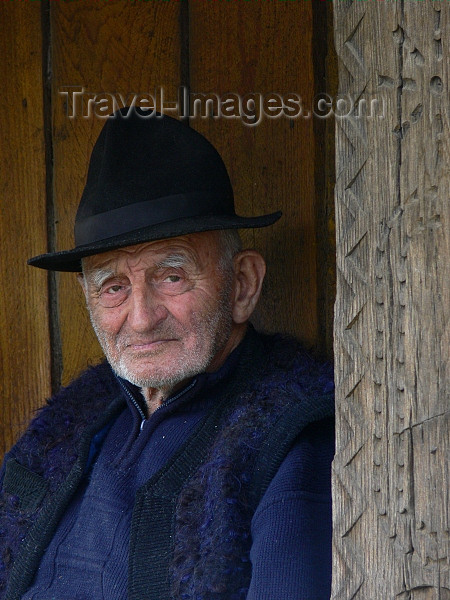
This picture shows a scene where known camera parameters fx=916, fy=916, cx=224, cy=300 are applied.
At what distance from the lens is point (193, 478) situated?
206cm

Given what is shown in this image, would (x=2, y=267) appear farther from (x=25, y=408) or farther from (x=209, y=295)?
(x=209, y=295)

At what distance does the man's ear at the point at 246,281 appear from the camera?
2395 mm

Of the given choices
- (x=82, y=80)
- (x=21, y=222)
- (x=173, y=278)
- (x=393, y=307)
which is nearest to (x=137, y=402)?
(x=173, y=278)

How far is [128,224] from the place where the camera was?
2.23 metres

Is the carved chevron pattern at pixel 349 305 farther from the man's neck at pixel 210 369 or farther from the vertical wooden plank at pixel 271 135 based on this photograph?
the vertical wooden plank at pixel 271 135

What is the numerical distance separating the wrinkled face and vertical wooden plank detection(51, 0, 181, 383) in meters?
0.56

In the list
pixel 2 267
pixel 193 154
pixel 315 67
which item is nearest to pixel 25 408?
pixel 2 267

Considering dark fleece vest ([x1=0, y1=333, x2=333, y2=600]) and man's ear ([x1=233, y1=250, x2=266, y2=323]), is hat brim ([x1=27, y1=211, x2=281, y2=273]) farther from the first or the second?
dark fleece vest ([x1=0, y1=333, x2=333, y2=600])

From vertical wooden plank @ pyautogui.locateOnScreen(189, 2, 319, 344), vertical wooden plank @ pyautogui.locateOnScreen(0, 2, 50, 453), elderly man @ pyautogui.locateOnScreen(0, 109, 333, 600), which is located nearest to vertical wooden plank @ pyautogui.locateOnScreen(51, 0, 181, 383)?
vertical wooden plank @ pyautogui.locateOnScreen(0, 2, 50, 453)

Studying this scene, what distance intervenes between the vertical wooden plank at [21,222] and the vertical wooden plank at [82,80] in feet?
0.19

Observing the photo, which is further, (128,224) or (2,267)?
(2,267)

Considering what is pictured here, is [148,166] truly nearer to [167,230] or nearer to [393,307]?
[167,230]

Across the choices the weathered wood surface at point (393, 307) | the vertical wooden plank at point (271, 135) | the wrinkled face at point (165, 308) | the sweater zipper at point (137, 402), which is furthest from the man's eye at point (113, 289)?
the weathered wood surface at point (393, 307)

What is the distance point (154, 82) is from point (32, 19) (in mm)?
460
